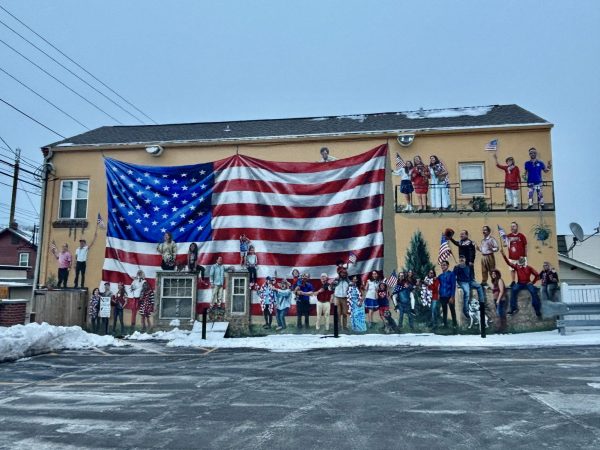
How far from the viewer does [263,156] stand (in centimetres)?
1656

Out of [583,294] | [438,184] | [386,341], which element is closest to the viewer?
[386,341]

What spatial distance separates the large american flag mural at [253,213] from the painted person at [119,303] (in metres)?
0.36

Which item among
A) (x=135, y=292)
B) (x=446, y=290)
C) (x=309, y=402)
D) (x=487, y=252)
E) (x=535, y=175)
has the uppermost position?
(x=535, y=175)

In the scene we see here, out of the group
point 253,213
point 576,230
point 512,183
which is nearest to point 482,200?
point 512,183

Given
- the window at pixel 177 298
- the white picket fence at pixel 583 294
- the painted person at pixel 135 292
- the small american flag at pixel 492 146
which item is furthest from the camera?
the painted person at pixel 135 292

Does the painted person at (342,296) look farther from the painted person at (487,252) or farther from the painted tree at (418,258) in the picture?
the painted person at (487,252)

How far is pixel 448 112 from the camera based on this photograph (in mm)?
17750

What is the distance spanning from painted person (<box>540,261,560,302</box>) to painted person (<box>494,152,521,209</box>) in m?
2.21

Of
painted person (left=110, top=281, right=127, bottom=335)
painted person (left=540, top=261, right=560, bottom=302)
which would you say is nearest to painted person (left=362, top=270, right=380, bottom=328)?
painted person (left=540, top=261, right=560, bottom=302)

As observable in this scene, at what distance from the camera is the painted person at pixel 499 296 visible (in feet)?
48.1

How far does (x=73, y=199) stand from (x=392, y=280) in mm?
12419

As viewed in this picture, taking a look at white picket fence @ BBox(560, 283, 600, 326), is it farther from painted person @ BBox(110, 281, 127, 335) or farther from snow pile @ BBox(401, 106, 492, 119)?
painted person @ BBox(110, 281, 127, 335)

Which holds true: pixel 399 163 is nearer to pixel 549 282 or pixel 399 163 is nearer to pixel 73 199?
pixel 549 282

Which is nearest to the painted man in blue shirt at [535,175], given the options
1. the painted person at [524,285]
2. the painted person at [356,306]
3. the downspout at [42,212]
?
the painted person at [524,285]
